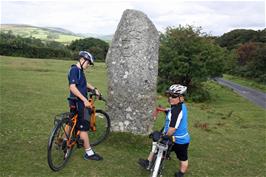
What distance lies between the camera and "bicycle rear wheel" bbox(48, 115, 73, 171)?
740 centimetres

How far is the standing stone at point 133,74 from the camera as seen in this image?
32.1ft

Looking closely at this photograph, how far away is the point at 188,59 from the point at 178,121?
21.0 meters

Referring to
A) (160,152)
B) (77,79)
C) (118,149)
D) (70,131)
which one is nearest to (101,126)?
(118,149)

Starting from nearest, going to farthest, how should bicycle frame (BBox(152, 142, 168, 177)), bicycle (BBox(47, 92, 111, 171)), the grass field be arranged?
bicycle frame (BBox(152, 142, 168, 177)) → bicycle (BBox(47, 92, 111, 171)) → the grass field

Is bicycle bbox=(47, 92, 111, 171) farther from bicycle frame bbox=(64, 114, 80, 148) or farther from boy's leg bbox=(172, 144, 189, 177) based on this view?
boy's leg bbox=(172, 144, 189, 177)

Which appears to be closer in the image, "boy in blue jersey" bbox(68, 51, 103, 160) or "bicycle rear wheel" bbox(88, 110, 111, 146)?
"boy in blue jersey" bbox(68, 51, 103, 160)

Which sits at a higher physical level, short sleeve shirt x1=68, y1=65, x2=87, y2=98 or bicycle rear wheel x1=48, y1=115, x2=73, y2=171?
short sleeve shirt x1=68, y1=65, x2=87, y2=98

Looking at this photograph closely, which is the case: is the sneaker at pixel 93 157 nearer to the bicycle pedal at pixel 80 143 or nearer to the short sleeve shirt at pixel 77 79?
the bicycle pedal at pixel 80 143

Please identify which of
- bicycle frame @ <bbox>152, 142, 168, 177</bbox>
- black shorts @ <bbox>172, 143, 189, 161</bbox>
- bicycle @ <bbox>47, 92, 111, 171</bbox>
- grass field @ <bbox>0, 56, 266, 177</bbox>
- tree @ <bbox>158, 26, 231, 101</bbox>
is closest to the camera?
bicycle frame @ <bbox>152, 142, 168, 177</bbox>

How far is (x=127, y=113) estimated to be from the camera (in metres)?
9.92

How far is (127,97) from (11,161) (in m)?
3.42

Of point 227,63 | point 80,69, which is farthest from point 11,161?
point 227,63

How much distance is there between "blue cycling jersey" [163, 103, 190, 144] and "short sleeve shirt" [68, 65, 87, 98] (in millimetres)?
2027

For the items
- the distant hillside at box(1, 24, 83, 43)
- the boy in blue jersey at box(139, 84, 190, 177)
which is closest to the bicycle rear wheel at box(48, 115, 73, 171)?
the boy in blue jersey at box(139, 84, 190, 177)
